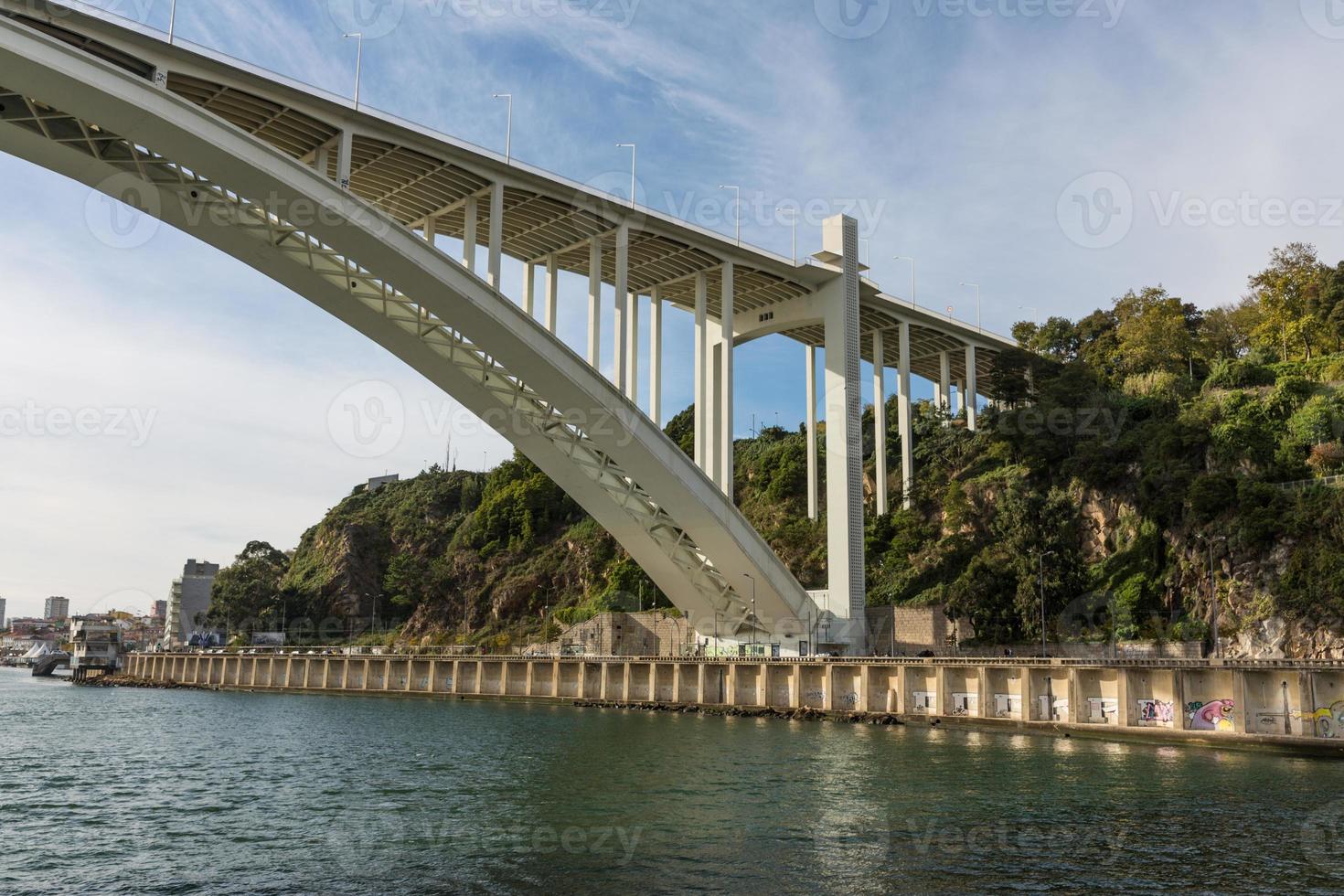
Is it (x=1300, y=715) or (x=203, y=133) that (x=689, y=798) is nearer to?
(x=1300, y=715)

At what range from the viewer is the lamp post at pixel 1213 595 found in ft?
144

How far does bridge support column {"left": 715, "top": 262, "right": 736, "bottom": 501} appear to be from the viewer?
46.9m

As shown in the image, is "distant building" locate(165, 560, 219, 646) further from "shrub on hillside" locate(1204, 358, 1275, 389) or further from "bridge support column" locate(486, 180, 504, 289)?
"shrub on hillside" locate(1204, 358, 1275, 389)

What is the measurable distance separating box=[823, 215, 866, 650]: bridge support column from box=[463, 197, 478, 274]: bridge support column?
18.4 meters

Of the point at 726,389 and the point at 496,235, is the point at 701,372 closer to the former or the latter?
the point at 726,389

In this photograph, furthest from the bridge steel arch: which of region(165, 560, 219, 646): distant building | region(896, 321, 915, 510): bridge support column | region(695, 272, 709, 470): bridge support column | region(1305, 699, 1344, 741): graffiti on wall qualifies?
region(165, 560, 219, 646): distant building

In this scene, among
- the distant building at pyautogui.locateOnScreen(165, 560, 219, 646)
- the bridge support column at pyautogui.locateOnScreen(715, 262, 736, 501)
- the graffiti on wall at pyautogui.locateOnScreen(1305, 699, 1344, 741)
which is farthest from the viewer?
the distant building at pyautogui.locateOnScreen(165, 560, 219, 646)

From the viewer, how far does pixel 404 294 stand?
120 ft

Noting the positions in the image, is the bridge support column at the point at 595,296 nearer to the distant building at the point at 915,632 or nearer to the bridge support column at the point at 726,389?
the bridge support column at the point at 726,389

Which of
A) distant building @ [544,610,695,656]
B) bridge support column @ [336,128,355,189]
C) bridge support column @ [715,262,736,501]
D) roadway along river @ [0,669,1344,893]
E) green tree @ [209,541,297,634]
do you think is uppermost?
bridge support column @ [336,128,355,189]

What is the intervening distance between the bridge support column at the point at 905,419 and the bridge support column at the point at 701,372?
16109 millimetres

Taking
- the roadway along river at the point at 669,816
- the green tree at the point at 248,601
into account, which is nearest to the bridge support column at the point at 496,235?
the roadway along river at the point at 669,816

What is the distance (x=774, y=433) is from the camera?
304ft

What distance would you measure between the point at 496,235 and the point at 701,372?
44.2 feet
